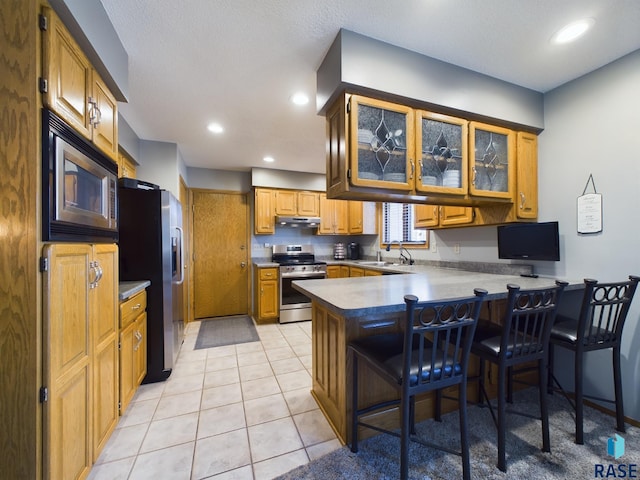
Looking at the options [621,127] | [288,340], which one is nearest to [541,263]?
[621,127]

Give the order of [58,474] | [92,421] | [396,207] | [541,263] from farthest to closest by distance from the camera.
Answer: [396,207], [541,263], [92,421], [58,474]

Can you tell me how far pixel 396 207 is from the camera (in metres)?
4.17

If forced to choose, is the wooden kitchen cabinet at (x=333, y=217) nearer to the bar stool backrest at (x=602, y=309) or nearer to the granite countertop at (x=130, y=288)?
the granite countertop at (x=130, y=288)

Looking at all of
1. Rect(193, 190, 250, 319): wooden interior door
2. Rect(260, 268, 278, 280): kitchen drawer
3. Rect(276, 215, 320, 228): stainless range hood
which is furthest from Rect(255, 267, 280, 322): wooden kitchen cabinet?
Rect(276, 215, 320, 228): stainless range hood

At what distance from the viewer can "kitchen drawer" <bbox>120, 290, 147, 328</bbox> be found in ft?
5.75

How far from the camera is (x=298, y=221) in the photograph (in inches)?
175

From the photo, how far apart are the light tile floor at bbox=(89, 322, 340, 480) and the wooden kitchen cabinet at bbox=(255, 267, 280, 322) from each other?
50.5 inches

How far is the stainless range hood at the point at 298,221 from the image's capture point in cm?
439

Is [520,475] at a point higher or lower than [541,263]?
lower

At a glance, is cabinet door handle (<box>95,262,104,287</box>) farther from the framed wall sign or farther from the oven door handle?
the framed wall sign

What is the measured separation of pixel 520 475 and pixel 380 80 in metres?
2.35

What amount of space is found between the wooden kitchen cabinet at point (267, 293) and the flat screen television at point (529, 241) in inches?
117

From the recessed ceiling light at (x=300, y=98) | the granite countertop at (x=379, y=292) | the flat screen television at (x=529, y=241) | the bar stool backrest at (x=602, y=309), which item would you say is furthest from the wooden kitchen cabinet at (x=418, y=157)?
the bar stool backrest at (x=602, y=309)

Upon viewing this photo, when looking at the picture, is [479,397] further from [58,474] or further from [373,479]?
[58,474]
